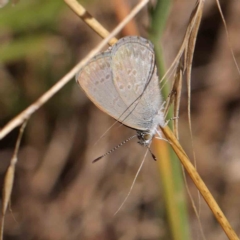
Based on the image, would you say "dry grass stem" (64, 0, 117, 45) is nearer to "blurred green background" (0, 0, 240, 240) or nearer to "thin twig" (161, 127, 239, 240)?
"thin twig" (161, 127, 239, 240)

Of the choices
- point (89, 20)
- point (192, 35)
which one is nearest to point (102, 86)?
point (89, 20)

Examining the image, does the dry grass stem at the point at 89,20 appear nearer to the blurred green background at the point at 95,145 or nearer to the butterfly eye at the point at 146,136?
the butterfly eye at the point at 146,136

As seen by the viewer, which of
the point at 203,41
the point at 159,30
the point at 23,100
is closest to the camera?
the point at 159,30

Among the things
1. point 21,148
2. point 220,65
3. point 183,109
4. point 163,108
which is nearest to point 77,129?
point 21,148

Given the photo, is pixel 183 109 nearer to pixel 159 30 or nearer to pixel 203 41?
pixel 203 41

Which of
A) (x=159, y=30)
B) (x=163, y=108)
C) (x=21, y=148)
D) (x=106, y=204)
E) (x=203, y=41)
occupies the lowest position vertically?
(x=163, y=108)

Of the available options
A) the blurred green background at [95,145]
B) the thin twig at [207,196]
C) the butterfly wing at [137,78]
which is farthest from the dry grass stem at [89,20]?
the blurred green background at [95,145]

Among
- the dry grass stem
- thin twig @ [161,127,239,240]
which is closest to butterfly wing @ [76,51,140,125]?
the dry grass stem
